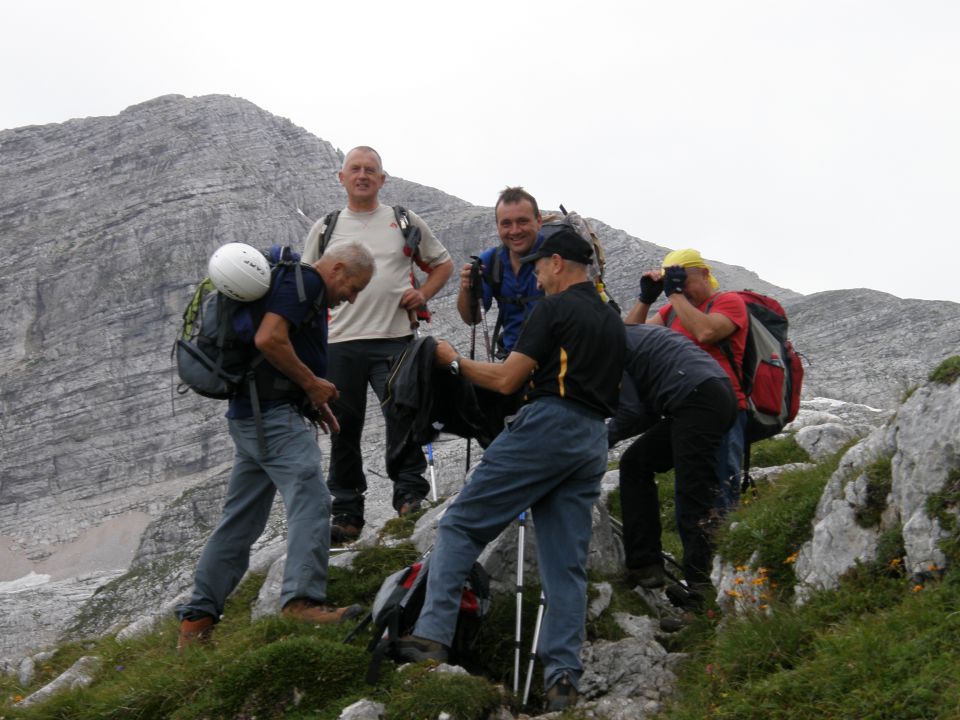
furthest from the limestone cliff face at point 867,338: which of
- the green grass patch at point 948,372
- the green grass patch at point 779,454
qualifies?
the green grass patch at point 948,372

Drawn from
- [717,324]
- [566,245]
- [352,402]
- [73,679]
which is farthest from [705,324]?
[73,679]

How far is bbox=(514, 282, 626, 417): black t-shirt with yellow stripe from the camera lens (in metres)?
7.43

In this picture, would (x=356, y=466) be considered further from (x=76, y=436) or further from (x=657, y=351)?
(x=76, y=436)

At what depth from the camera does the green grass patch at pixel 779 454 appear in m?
14.6

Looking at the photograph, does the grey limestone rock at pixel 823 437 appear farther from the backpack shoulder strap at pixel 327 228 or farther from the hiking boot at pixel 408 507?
the backpack shoulder strap at pixel 327 228

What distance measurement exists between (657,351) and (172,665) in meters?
5.06

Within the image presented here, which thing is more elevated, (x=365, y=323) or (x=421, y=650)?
(x=365, y=323)

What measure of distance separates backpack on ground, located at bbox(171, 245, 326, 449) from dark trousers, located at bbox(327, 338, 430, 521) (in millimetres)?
2240

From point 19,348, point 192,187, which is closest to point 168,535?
point 19,348

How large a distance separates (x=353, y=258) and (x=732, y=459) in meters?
4.04

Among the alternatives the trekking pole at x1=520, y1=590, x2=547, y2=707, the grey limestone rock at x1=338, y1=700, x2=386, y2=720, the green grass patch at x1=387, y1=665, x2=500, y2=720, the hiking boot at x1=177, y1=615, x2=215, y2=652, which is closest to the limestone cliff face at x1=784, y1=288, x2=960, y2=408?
the trekking pole at x1=520, y1=590, x2=547, y2=707

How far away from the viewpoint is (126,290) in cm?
16150

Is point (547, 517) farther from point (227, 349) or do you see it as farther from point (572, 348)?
point (227, 349)

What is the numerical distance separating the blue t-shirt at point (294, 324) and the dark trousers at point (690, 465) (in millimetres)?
3062
